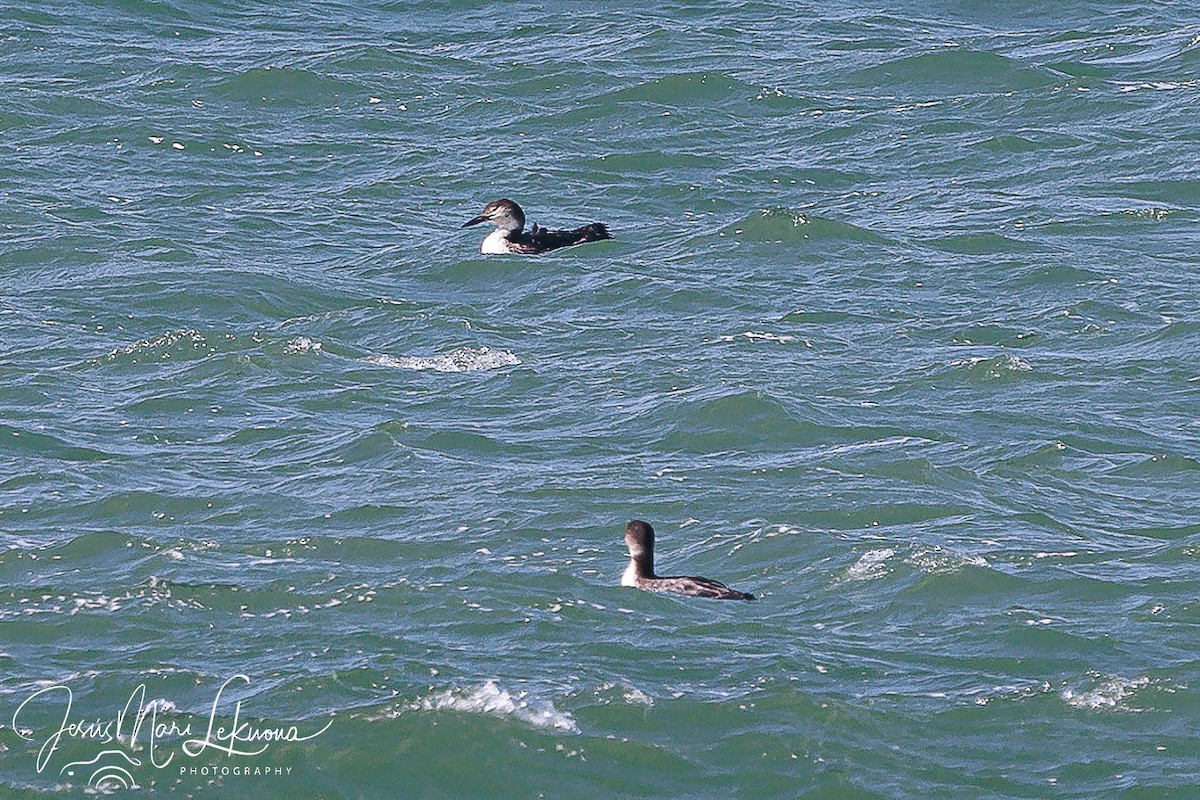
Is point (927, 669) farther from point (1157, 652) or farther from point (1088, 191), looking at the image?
point (1088, 191)

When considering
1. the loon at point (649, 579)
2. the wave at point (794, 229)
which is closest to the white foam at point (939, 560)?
the loon at point (649, 579)

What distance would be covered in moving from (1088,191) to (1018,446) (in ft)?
23.1

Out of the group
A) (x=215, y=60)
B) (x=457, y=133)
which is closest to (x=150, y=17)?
(x=215, y=60)

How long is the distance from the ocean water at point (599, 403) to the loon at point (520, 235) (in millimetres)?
207

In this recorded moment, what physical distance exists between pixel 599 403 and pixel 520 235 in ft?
13.8

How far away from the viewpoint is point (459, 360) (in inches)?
731

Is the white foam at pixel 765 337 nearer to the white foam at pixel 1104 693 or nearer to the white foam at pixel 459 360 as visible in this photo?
the white foam at pixel 459 360

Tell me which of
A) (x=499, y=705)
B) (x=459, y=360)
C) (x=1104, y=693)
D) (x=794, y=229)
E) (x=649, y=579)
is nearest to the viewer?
(x=499, y=705)

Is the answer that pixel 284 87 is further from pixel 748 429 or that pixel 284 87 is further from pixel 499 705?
pixel 499 705

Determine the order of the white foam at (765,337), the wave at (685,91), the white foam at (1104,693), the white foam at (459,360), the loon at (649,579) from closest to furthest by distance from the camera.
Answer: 1. the white foam at (1104,693)
2. the loon at (649,579)
3. the white foam at (459,360)
4. the white foam at (765,337)
5. the wave at (685,91)

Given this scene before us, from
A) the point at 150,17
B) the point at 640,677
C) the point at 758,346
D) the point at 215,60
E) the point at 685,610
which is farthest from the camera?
the point at 150,17

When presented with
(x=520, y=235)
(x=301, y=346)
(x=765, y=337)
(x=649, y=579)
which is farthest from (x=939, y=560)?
(x=520, y=235)

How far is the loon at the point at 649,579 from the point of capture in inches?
530

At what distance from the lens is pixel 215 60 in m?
27.7
